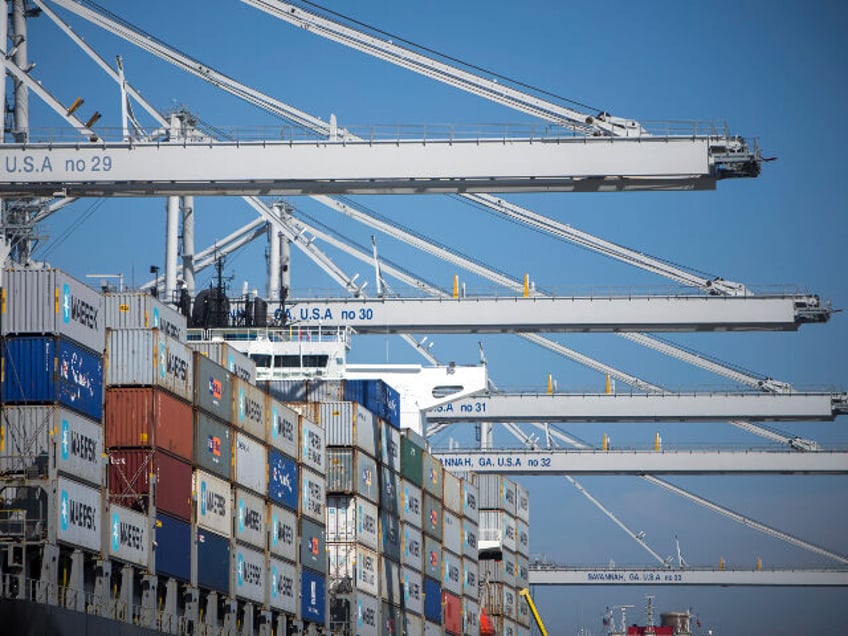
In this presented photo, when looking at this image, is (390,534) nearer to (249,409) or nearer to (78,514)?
(249,409)

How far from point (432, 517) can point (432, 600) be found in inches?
89.6

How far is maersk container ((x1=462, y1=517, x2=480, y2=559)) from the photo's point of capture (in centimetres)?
4975

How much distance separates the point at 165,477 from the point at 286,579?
7.09 m

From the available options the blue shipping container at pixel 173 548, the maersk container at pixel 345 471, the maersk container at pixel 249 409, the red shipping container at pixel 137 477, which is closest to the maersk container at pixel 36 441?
the red shipping container at pixel 137 477

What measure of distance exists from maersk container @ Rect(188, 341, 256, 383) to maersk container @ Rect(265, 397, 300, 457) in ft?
3.57

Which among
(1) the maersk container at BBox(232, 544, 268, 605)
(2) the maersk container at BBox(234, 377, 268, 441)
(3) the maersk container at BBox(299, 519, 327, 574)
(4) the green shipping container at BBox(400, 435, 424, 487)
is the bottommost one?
(1) the maersk container at BBox(232, 544, 268, 605)

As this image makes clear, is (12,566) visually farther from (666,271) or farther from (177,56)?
(666,271)

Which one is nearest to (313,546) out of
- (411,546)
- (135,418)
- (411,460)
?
(411,546)

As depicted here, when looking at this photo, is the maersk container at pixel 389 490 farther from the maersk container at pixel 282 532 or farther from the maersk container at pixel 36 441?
the maersk container at pixel 36 441

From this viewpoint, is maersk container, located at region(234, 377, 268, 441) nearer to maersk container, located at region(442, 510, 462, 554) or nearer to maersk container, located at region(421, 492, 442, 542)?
maersk container, located at region(421, 492, 442, 542)

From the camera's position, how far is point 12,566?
974 inches

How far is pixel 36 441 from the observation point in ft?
81.7

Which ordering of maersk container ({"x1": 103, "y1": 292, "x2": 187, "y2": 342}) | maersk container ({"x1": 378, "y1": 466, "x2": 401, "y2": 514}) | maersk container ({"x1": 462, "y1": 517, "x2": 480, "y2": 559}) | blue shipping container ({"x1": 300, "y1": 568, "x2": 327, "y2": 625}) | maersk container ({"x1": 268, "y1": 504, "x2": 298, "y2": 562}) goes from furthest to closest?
maersk container ({"x1": 462, "y1": 517, "x2": 480, "y2": 559}) < maersk container ({"x1": 378, "y1": 466, "x2": 401, "y2": 514}) < blue shipping container ({"x1": 300, "y1": 568, "x2": 327, "y2": 625}) < maersk container ({"x1": 268, "y1": 504, "x2": 298, "y2": 562}) < maersk container ({"x1": 103, "y1": 292, "x2": 187, "y2": 342})

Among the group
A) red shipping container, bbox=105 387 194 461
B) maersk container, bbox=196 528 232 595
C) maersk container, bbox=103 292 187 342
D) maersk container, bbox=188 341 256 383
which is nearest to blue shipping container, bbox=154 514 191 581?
maersk container, bbox=196 528 232 595
